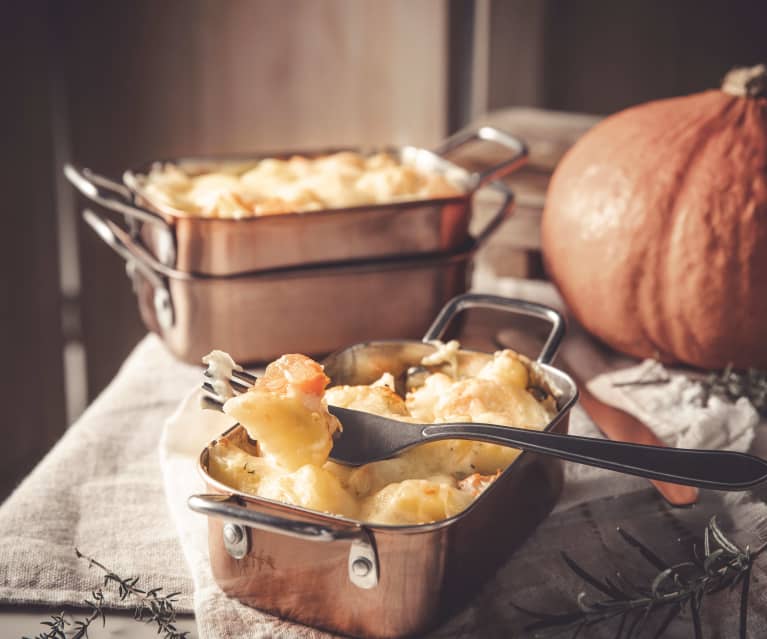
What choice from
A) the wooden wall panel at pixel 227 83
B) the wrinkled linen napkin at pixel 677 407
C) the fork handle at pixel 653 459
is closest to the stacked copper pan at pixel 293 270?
the wrinkled linen napkin at pixel 677 407

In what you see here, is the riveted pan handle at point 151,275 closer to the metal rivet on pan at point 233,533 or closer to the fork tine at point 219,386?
the fork tine at point 219,386

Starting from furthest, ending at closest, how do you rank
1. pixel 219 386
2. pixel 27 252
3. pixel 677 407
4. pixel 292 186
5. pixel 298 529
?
pixel 27 252 < pixel 292 186 < pixel 677 407 < pixel 219 386 < pixel 298 529

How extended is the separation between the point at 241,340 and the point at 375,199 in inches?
9.5

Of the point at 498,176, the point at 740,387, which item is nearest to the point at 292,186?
the point at 498,176

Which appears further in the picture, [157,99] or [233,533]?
[157,99]

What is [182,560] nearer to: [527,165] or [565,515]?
[565,515]

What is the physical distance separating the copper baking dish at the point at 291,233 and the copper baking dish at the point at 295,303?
1cm

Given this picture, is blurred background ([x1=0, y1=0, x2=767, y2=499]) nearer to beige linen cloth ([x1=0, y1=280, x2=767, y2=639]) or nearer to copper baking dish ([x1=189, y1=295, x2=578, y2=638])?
beige linen cloth ([x1=0, y1=280, x2=767, y2=639])

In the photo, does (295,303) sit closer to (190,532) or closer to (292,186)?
(292,186)

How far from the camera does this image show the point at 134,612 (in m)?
0.73

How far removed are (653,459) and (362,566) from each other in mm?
223

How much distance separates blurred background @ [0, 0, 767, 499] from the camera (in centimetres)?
182

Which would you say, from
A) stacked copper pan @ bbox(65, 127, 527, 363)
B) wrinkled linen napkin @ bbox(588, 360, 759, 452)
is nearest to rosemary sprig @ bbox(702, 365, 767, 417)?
wrinkled linen napkin @ bbox(588, 360, 759, 452)

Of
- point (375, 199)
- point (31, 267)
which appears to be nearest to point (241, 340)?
point (375, 199)
